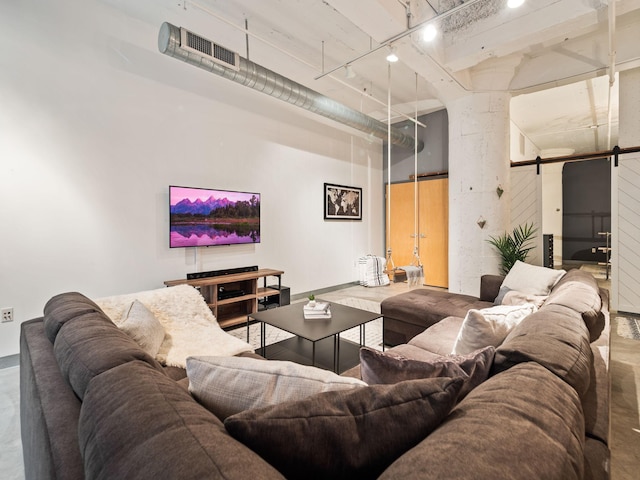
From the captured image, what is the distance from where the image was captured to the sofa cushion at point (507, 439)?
562 mm

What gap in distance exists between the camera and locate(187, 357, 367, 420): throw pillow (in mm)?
896

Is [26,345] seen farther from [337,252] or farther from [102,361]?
[337,252]

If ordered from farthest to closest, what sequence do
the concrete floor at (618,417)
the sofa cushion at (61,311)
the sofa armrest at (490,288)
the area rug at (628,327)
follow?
1. the area rug at (628,327)
2. the sofa armrest at (490,288)
3. the concrete floor at (618,417)
4. the sofa cushion at (61,311)

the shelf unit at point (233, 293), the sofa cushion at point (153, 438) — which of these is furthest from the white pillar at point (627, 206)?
the sofa cushion at point (153, 438)

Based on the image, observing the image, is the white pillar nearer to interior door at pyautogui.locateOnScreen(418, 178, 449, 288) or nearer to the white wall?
interior door at pyautogui.locateOnScreen(418, 178, 449, 288)

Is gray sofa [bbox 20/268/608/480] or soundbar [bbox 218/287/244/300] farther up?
gray sofa [bbox 20/268/608/480]

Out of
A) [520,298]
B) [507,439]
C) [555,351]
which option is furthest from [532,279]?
[507,439]

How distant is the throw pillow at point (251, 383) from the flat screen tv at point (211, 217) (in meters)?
3.06

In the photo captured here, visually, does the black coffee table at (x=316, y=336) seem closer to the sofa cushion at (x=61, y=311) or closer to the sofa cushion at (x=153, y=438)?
the sofa cushion at (x=61, y=311)

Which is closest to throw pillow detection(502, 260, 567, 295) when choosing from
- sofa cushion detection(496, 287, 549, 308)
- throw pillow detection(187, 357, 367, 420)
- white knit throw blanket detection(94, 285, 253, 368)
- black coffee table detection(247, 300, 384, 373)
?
sofa cushion detection(496, 287, 549, 308)

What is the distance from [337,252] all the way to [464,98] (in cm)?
317

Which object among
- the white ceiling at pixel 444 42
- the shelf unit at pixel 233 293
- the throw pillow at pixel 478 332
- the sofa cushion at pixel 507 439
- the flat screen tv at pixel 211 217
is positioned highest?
the white ceiling at pixel 444 42

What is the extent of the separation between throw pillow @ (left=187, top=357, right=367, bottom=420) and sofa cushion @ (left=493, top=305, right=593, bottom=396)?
0.55m

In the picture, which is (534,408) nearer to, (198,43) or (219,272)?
(198,43)
